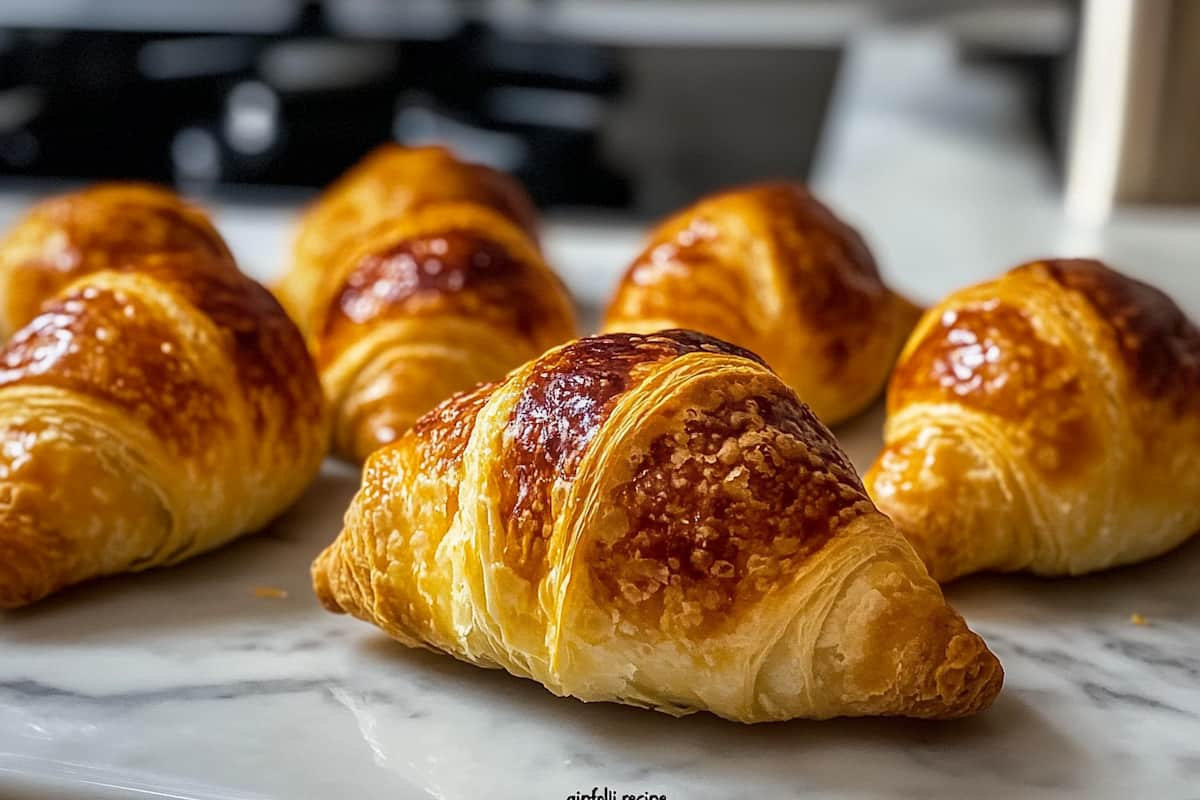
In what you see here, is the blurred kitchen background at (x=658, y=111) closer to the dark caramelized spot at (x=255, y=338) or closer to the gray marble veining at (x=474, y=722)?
the dark caramelized spot at (x=255, y=338)

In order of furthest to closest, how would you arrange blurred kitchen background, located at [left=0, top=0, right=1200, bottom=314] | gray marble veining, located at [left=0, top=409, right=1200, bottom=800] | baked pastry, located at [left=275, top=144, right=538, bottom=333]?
blurred kitchen background, located at [left=0, top=0, right=1200, bottom=314], baked pastry, located at [left=275, top=144, right=538, bottom=333], gray marble veining, located at [left=0, top=409, right=1200, bottom=800]

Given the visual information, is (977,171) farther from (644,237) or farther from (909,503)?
(909,503)

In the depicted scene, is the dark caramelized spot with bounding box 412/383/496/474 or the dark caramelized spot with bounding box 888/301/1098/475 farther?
the dark caramelized spot with bounding box 888/301/1098/475

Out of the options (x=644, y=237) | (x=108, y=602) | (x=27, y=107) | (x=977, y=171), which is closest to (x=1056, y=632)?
(x=108, y=602)

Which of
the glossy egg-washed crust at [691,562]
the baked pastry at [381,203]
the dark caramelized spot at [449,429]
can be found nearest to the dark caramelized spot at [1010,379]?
the glossy egg-washed crust at [691,562]

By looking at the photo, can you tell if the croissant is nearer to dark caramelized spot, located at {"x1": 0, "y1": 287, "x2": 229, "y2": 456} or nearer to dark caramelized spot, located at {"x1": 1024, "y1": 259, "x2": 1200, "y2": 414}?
dark caramelized spot, located at {"x1": 0, "y1": 287, "x2": 229, "y2": 456}

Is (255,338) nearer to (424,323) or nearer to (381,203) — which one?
(424,323)

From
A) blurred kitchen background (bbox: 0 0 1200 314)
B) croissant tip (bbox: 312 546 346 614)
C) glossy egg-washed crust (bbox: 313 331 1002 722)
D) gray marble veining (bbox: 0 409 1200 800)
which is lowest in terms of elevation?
gray marble veining (bbox: 0 409 1200 800)

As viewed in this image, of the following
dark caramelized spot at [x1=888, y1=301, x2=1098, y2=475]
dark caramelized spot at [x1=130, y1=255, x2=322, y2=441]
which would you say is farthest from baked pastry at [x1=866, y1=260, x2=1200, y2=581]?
dark caramelized spot at [x1=130, y1=255, x2=322, y2=441]
